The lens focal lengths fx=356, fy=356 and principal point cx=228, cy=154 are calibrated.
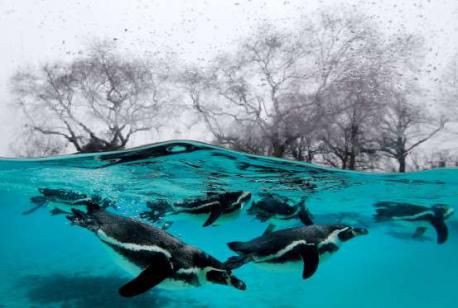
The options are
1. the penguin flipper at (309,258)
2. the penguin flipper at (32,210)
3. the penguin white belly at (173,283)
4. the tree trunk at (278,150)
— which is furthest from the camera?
the penguin flipper at (32,210)

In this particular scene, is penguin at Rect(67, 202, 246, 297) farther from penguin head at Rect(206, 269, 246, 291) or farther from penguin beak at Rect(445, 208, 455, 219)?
A: penguin beak at Rect(445, 208, 455, 219)

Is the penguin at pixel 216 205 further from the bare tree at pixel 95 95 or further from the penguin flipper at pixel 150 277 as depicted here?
the bare tree at pixel 95 95

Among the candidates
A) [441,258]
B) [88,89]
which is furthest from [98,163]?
[441,258]

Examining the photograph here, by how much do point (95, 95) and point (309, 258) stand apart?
4.71m

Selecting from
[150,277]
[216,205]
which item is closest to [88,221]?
[150,277]

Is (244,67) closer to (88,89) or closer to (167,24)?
(167,24)

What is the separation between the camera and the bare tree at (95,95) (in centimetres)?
404

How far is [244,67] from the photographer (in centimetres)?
412

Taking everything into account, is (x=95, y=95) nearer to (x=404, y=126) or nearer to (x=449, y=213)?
(x=404, y=126)

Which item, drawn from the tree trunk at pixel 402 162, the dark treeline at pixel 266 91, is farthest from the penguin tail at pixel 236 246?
the tree trunk at pixel 402 162

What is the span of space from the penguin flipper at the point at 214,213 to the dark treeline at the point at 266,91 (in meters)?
4.18

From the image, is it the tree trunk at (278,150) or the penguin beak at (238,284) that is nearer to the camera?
the tree trunk at (278,150)

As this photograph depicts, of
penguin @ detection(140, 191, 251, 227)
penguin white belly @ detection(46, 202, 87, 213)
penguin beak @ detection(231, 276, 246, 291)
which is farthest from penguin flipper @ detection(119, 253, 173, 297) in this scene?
penguin white belly @ detection(46, 202, 87, 213)

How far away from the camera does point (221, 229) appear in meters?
19.5
